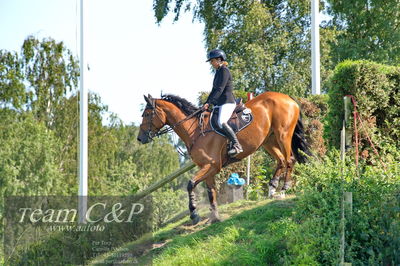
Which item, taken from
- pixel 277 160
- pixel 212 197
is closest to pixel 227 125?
pixel 212 197

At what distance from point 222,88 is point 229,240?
2.41 metres

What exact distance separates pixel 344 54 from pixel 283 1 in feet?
12.3

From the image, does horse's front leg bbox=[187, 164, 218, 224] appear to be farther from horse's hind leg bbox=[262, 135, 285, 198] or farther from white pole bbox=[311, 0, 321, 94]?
white pole bbox=[311, 0, 321, 94]

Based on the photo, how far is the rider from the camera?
10.3 meters

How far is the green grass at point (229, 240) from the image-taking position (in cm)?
898

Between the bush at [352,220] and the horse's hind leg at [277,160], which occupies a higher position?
the horse's hind leg at [277,160]

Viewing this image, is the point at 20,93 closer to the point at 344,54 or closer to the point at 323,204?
the point at 344,54

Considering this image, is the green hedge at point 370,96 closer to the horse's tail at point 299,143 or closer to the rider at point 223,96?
the horse's tail at point 299,143

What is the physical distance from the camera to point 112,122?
1598 inches

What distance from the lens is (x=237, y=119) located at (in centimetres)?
1063

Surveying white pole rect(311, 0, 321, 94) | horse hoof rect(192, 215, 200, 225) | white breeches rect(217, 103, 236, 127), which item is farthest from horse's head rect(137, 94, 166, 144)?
white pole rect(311, 0, 321, 94)

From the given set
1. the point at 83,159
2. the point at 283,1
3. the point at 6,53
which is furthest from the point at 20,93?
the point at 83,159

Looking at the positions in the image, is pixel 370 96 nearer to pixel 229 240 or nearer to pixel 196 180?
pixel 196 180

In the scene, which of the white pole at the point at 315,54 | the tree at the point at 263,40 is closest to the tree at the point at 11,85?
the tree at the point at 263,40
